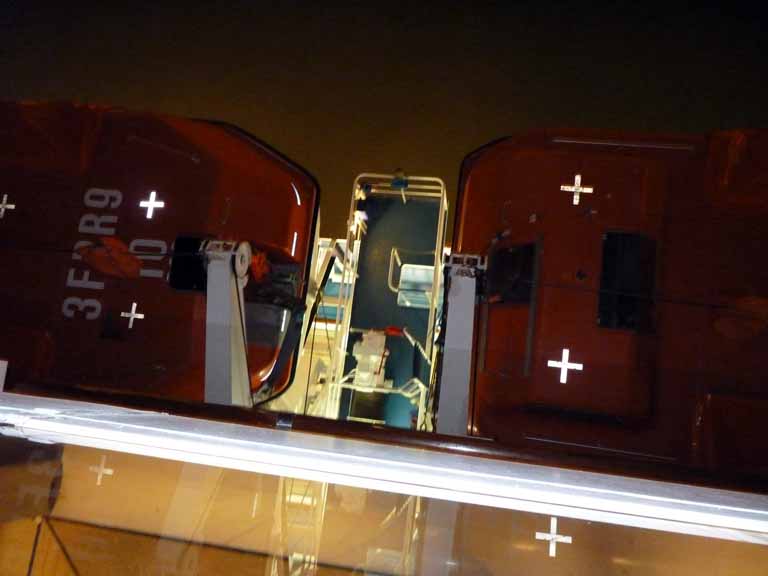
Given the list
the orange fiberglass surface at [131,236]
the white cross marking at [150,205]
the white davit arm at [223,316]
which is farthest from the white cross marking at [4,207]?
the white davit arm at [223,316]

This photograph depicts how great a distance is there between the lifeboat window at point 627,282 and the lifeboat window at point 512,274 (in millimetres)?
163

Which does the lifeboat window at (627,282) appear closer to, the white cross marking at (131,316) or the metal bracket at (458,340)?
the metal bracket at (458,340)

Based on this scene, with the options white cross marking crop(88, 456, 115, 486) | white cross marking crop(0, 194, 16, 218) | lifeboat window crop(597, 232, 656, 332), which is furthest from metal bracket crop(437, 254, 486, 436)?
white cross marking crop(0, 194, 16, 218)

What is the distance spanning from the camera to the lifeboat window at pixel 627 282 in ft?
3.90

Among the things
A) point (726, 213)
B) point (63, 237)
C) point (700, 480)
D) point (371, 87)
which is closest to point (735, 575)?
point (700, 480)

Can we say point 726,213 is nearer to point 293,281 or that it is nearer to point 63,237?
point 293,281

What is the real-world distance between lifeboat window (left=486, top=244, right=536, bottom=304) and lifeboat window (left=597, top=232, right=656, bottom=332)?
0.16 m

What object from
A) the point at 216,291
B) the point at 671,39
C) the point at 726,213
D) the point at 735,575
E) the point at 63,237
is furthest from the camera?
the point at 671,39

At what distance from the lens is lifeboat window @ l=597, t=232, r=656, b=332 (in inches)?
46.8

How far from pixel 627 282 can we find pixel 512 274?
0.26m

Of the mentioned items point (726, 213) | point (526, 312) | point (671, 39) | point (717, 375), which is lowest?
point (717, 375)

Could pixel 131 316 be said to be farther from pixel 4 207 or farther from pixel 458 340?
pixel 458 340

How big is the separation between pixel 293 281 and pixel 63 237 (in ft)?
1.98

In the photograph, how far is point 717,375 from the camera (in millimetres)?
1147
